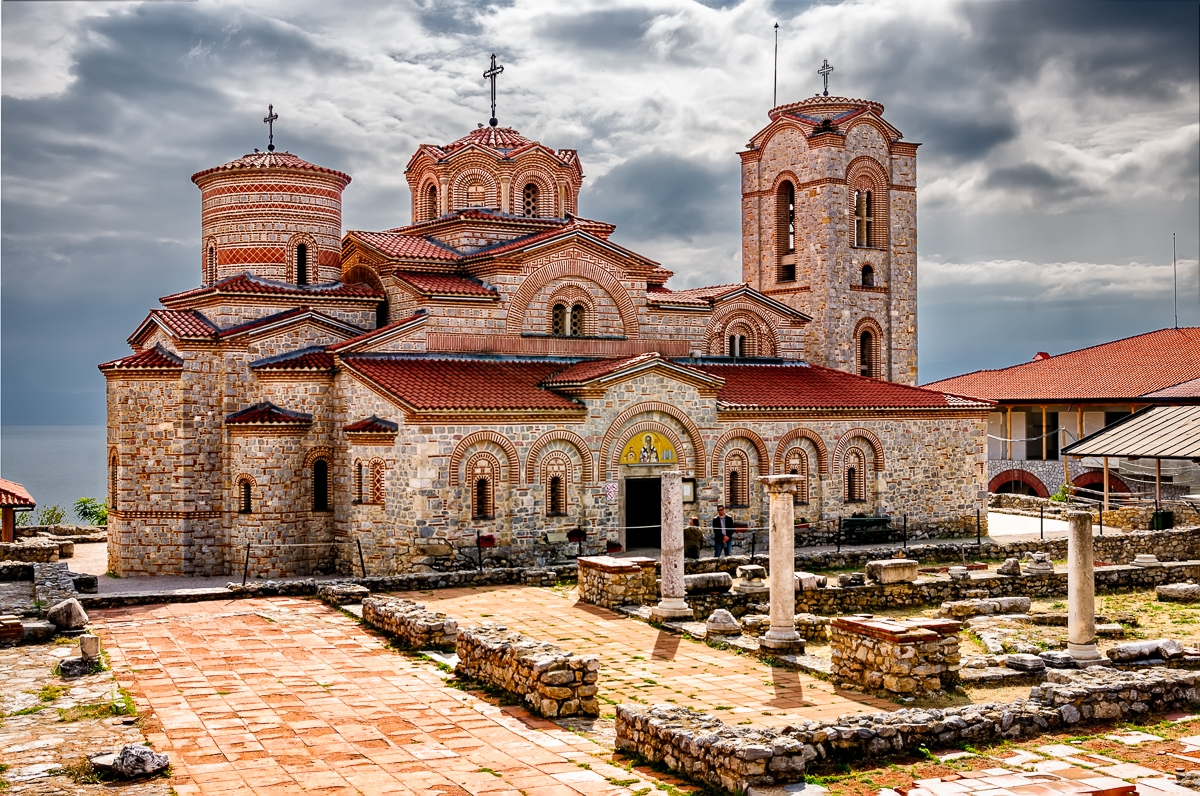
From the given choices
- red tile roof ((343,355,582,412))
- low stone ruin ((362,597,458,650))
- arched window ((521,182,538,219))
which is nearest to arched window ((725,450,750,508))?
red tile roof ((343,355,582,412))

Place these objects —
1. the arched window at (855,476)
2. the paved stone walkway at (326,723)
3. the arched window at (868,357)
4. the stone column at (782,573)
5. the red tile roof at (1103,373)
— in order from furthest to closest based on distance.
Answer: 1. the red tile roof at (1103,373)
2. the arched window at (868,357)
3. the arched window at (855,476)
4. the stone column at (782,573)
5. the paved stone walkway at (326,723)

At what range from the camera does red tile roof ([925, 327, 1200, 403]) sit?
37281 millimetres

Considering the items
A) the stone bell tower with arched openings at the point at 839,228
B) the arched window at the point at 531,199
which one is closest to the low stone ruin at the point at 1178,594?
the stone bell tower with arched openings at the point at 839,228

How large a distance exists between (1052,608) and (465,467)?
34.6ft

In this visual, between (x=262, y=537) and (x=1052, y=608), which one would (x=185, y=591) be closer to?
(x=262, y=537)

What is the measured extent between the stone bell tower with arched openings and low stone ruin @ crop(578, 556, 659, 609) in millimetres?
14295

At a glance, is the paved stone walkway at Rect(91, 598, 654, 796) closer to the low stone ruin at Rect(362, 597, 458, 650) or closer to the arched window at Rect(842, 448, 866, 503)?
the low stone ruin at Rect(362, 597, 458, 650)

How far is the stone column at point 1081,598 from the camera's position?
13.6 meters

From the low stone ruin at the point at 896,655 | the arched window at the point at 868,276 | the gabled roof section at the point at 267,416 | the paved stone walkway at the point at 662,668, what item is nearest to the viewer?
the paved stone walkway at the point at 662,668

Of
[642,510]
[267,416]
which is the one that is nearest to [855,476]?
[642,510]

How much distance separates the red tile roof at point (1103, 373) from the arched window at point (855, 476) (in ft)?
45.5

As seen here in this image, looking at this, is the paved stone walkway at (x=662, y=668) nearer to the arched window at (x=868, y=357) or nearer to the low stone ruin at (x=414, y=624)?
the low stone ruin at (x=414, y=624)

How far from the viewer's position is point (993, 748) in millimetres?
9805

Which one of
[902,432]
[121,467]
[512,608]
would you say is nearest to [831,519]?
[902,432]
